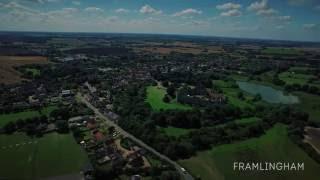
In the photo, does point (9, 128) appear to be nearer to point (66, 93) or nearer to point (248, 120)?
point (66, 93)

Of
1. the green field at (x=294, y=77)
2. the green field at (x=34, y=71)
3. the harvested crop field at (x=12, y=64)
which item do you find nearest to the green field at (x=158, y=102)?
the green field at (x=34, y=71)

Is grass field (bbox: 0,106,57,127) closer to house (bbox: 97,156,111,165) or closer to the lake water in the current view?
house (bbox: 97,156,111,165)

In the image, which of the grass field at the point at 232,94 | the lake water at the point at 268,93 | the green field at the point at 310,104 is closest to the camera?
the green field at the point at 310,104

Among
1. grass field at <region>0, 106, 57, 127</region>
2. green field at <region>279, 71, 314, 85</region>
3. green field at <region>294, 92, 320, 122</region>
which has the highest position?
green field at <region>279, 71, 314, 85</region>

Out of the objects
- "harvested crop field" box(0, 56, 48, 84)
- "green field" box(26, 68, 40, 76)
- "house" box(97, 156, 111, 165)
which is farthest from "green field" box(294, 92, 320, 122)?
"green field" box(26, 68, 40, 76)

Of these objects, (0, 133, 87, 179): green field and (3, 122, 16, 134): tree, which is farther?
(3, 122, 16, 134): tree

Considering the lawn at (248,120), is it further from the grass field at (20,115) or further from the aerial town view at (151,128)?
Answer: the grass field at (20,115)
